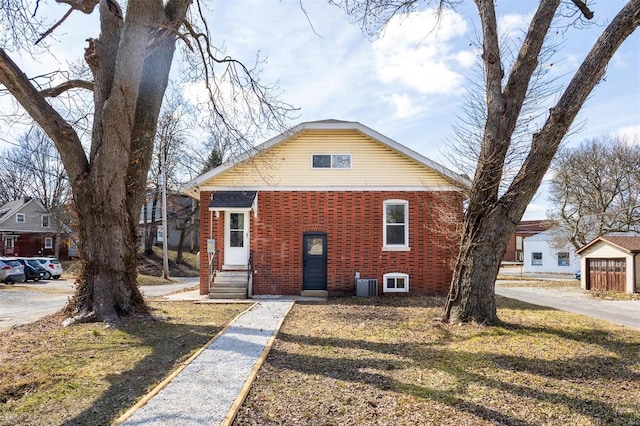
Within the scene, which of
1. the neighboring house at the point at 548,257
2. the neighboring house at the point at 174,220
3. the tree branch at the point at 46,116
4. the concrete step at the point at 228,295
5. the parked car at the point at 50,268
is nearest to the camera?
the tree branch at the point at 46,116

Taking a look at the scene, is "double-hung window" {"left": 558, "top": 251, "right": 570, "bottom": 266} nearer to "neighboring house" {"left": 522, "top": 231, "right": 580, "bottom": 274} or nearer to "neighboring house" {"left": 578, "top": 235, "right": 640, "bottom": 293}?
"neighboring house" {"left": 522, "top": 231, "right": 580, "bottom": 274}

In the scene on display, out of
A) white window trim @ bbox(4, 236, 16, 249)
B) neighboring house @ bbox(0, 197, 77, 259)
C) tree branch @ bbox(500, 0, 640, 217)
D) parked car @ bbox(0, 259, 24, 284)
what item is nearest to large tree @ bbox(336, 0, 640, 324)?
tree branch @ bbox(500, 0, 640, 217)

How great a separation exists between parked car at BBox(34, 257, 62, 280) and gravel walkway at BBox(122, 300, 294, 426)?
25598 millimetres

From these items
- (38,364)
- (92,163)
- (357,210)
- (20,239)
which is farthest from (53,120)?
(20,239)

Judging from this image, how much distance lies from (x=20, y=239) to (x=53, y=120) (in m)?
41.8

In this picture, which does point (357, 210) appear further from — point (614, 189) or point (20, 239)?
point (20, 239)

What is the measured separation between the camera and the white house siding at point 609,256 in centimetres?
1991

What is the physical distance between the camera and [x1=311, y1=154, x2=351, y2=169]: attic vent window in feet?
51.0

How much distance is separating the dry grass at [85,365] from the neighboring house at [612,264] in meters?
19.1

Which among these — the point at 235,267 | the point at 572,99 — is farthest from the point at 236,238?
the point at 572,99

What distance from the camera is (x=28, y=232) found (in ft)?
141

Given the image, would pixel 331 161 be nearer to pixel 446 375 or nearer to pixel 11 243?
pixel 446 375

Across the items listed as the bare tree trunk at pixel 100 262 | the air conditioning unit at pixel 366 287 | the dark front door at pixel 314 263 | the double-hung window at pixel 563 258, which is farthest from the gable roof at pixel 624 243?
the bare tree trunk at pixel 100 262

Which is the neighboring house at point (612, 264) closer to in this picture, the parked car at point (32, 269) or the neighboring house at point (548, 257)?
the neighboring house at point (548, 257)
